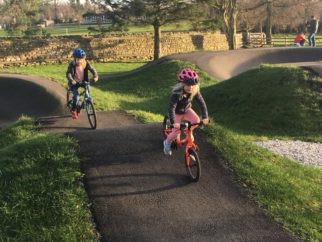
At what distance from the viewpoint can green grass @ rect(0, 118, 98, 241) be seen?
637 cm

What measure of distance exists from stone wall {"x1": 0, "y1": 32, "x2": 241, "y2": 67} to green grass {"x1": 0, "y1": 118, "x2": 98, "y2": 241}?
2616 cm

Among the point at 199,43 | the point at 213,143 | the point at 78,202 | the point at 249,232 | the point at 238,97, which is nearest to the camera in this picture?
the point at 249,232

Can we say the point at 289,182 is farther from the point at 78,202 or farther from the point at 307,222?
the point at 78,202

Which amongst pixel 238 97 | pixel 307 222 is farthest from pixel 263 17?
pixel 307 222

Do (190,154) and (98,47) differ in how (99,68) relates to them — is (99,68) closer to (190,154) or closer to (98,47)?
(98,47)

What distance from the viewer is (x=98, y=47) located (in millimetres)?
36500

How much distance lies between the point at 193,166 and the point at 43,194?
2728 millimetres

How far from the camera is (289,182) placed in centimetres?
849

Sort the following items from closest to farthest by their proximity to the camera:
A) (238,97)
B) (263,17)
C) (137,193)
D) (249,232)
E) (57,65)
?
(249,232)
(137,193)
(238,97)
(57,65)
(263,17)

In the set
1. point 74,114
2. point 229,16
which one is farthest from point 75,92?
point 229,16

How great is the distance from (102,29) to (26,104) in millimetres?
18190

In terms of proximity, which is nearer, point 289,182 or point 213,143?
point 289,182

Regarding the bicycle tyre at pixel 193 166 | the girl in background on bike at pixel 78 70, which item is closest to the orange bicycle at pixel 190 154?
the bicycle tyre at pixel 193 166

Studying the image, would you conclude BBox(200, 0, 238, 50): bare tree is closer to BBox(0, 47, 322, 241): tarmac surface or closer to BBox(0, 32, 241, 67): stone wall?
BBox(0, 32, 241, 67): stone wall
